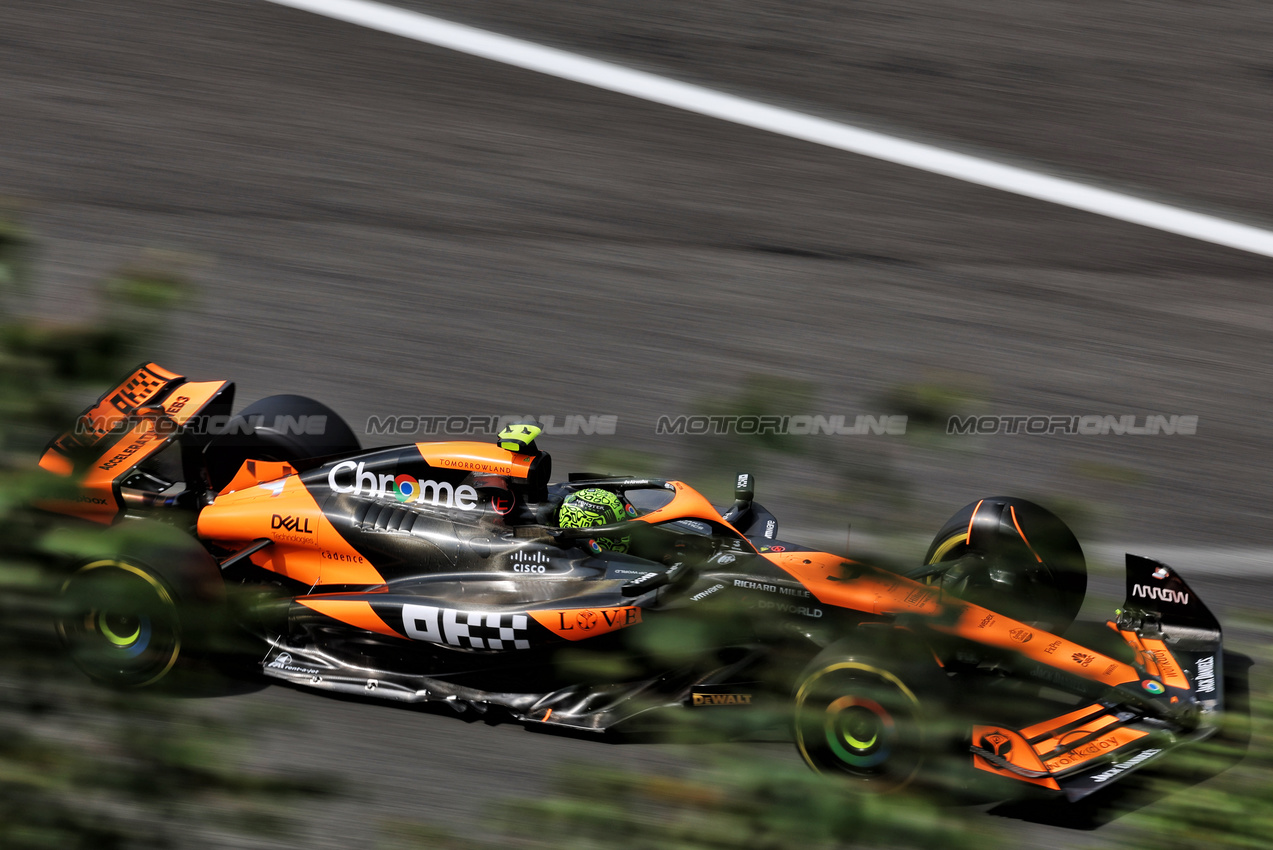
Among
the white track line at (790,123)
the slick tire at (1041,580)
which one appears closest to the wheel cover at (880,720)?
the slick tire at (1041,580)

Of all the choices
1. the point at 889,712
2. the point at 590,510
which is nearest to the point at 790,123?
the point at 590,510

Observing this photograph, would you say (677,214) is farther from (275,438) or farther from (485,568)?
(485,568)

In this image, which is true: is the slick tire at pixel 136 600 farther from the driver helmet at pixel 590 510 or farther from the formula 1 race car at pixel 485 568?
the driver helmet at pixel 590 510

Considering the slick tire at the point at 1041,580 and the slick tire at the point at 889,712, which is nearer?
the slick tire at the point at 889,712

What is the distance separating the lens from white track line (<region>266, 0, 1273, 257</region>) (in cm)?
1102

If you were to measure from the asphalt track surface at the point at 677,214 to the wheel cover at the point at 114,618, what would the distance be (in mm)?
5682

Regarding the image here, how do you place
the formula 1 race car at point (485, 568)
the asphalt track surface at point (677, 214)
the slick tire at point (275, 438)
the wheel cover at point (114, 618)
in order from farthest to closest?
the asphalt track surface at point (677, 214)
the slick tire at point (275, 438)
the formula 1 race car at point (485, 568)
the wheel cover at point (114, 618)

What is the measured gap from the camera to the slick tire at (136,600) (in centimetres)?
166

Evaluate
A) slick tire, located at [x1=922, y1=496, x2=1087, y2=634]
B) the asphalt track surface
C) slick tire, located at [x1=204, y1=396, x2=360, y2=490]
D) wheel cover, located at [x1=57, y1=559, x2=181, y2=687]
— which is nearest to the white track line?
the asphalt track surface

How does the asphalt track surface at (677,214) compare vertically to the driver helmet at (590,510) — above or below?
above

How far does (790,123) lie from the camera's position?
477 inches

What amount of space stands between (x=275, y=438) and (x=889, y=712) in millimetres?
5449

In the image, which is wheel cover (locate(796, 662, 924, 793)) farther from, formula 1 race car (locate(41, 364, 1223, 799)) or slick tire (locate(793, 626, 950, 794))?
formula 1 race car (locate(41, 364, 1223, 799))

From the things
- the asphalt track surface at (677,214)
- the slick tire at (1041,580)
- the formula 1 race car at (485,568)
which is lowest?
the formula 1 race car at (485,568)
